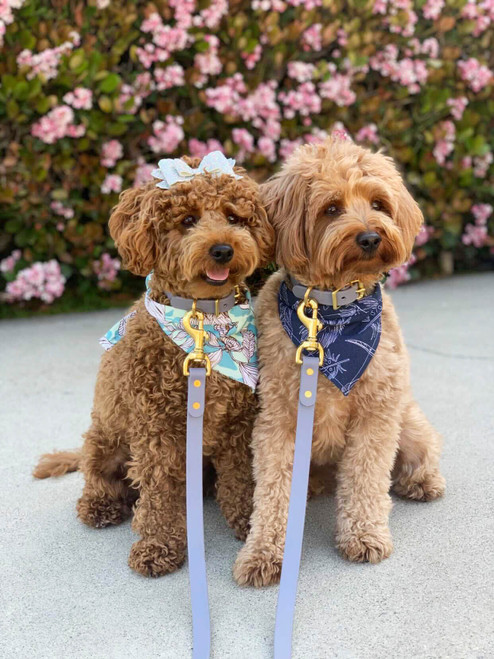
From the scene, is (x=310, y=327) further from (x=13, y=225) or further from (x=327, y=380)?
(x=13, y=225)

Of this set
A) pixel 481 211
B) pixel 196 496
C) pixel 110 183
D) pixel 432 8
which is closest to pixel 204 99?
pixel 110 183

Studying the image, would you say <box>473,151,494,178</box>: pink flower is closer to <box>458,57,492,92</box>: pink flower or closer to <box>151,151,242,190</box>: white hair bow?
<box>458,57,492,92</box>: pink flower

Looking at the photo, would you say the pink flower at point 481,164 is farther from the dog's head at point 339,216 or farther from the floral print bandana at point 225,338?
the floral print bandana at point 225,338

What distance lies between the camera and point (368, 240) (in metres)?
2.27

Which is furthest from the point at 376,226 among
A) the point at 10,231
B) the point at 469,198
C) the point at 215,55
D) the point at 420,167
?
the point at 469,198

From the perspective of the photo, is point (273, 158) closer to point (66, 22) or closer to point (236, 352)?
point (66, 22)

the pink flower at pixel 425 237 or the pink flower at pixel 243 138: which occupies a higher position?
the pink flower at pixel 243 138

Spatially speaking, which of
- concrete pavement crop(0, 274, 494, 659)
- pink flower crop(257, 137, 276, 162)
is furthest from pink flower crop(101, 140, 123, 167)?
concrete pavement crop(0, 274, 494, 659)

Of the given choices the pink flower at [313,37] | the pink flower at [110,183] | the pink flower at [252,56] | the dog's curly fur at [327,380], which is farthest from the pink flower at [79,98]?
the dog's curly fur at [327,380]

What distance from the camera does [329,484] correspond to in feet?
10.1

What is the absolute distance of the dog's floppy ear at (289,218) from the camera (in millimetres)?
2383

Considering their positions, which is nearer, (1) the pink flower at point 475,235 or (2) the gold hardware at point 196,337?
(2) the gold hardware at point 196,337

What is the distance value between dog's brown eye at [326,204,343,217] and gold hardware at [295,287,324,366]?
27cm

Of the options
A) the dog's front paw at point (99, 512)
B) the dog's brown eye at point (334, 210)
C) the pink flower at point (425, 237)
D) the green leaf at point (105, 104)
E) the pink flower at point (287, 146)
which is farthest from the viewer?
the pink flower at point (425, 237)
